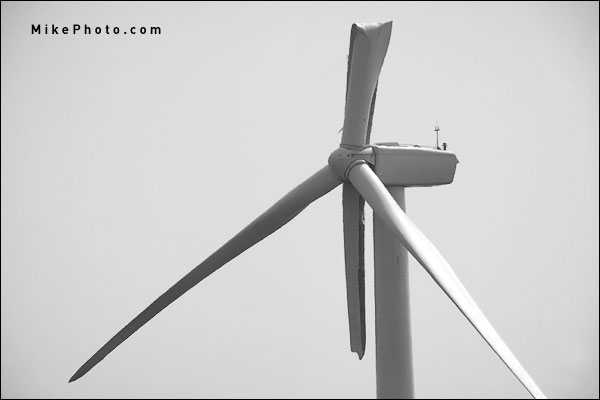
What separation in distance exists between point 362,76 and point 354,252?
9.73 feet

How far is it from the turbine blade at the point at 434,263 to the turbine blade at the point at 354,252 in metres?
0.93

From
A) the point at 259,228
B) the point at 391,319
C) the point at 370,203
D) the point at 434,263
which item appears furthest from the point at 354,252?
the point at 434,263

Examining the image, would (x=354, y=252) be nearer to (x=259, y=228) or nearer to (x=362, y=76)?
(x=259, y=228)

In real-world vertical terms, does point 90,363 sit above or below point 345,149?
below

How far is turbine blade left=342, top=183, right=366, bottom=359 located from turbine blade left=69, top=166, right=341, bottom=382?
44 cm

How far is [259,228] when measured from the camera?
8922mm

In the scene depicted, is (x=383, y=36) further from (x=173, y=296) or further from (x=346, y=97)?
(x=173, y=296)

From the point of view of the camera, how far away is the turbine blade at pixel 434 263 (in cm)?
577

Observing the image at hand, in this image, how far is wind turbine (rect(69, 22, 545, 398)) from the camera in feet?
A: 26.3

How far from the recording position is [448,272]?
22.2ft

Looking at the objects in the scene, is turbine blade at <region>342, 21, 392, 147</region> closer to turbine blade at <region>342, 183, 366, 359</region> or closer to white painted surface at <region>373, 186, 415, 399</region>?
turbine blade at <region>342, 183, 366, 359</region>

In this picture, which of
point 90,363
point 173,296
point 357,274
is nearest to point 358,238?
point 357,274

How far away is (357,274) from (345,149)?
7.38ft

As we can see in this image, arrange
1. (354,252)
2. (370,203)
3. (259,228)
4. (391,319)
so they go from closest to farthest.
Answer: (370,203)
(391,319)
(259,228)
(354,252)
